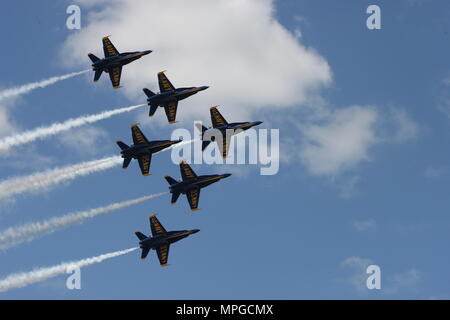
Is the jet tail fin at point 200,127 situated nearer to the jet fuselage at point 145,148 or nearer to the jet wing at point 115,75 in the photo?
the jet fuselage at point 145,148

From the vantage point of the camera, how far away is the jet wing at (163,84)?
154 m

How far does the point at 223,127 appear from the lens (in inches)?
5965

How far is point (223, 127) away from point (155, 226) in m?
22.1

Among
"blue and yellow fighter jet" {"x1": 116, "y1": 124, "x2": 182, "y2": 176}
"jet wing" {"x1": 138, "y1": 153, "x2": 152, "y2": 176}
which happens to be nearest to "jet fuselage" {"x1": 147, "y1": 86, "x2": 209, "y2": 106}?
"blue and yellow fighter jet" {"x1": 116, "y1": 124, "x2": 182, "y2": 176}

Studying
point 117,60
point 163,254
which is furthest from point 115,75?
point 163,254

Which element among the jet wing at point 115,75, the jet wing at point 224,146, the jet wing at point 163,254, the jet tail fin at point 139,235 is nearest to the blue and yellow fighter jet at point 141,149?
the jet wing at point 224,146

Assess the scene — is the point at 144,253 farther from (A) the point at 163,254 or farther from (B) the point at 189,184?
(B) the point at 189,184

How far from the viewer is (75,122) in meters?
152

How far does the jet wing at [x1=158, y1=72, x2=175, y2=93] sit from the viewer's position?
154 metres

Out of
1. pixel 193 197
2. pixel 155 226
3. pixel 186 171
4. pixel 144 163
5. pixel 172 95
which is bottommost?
pixel 155 226

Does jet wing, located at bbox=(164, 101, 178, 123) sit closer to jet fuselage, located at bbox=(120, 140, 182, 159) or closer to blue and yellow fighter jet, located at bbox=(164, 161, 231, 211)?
jet fuselage, located at bbox=(120, 140, 182, 159)

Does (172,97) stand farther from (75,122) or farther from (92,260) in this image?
(92,260)
